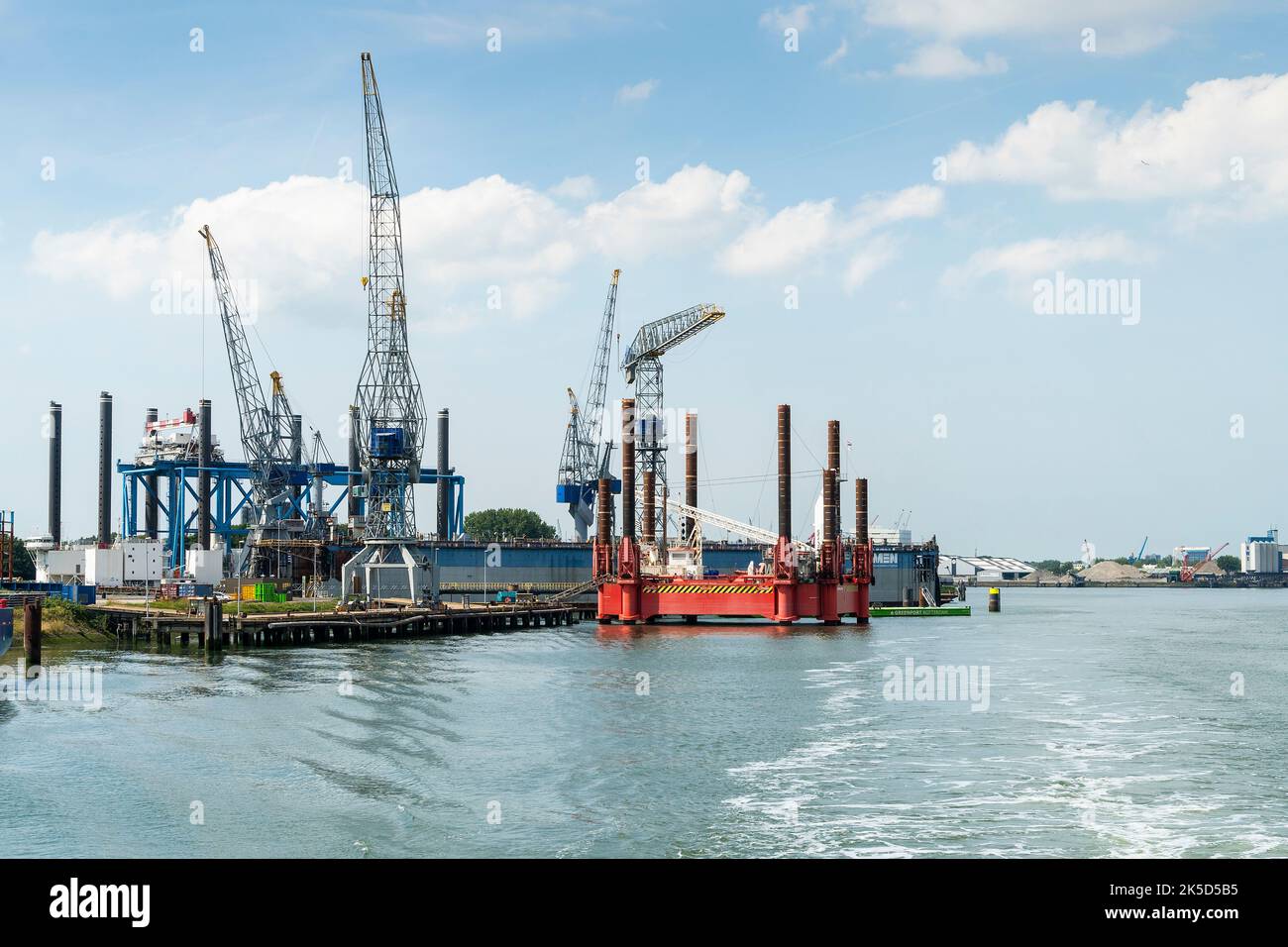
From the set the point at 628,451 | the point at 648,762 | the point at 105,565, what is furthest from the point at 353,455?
the point at 648,762

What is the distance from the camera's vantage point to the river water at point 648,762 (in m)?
26.3

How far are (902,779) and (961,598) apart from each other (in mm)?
157922

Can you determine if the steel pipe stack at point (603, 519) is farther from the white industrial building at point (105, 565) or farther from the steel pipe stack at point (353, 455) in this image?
the steel pipe stack at point (353, 455)

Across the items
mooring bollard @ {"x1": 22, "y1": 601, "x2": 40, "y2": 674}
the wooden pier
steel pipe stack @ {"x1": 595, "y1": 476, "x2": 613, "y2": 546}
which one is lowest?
the wooden pier

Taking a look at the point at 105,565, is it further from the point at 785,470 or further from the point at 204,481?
the point at 785,470

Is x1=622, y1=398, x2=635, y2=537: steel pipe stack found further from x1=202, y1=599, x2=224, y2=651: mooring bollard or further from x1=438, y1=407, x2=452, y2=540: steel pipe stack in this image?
x1=438, y1=407, x2=452, y2=540: steel pipe stack

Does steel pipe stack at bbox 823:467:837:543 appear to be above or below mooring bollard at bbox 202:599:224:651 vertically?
above

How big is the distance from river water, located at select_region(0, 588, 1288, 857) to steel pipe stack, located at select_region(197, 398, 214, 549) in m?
90.2

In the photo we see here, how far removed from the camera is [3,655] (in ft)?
216

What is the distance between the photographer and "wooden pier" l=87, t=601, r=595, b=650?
7988cm

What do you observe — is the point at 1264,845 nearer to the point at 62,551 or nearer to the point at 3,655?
the point at 3,655

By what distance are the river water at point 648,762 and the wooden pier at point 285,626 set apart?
569 inches

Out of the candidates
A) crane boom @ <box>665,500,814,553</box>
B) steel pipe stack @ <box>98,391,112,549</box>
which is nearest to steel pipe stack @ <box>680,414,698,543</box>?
crane boom @ <box>665,500,814,553</box>
